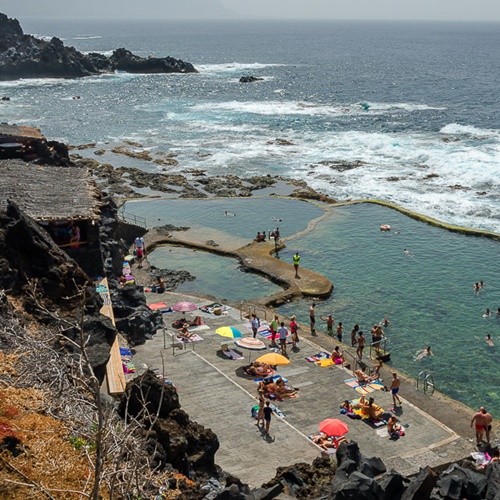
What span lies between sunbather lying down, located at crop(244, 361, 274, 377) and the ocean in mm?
29349

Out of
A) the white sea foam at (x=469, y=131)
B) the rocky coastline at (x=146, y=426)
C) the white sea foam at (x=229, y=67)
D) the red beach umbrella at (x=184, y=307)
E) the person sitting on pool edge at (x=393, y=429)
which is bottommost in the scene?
the person sitting on pool edge at (x=393, y=429)

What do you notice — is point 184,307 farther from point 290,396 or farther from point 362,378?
point 362,378

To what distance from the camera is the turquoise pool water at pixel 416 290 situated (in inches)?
1283

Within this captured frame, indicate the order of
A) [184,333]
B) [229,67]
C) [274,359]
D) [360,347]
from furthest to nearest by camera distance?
[229,67] < [184,333] < [360,347] < [274,359]

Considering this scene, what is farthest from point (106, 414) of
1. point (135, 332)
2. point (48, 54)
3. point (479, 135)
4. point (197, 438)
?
point (48, 54)

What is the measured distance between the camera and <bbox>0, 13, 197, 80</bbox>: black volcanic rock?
15162 centimetres

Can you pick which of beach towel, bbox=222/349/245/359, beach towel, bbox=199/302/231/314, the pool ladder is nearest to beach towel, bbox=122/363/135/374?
beach towel, bbox=222/349/245/359

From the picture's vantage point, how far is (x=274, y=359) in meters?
28.1

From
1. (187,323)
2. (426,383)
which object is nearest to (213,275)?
(187,323)

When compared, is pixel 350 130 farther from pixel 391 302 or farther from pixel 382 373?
pixel 382 373

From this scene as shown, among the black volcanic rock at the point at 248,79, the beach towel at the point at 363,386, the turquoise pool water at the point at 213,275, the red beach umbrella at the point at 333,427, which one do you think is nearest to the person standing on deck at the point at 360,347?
the beach towel at the point at 363,386

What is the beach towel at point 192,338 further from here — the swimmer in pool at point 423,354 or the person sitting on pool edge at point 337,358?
the swimmer in pool at point 423,354

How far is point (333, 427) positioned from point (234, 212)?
34522 millimetres

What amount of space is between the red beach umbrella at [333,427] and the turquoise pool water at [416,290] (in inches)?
328
